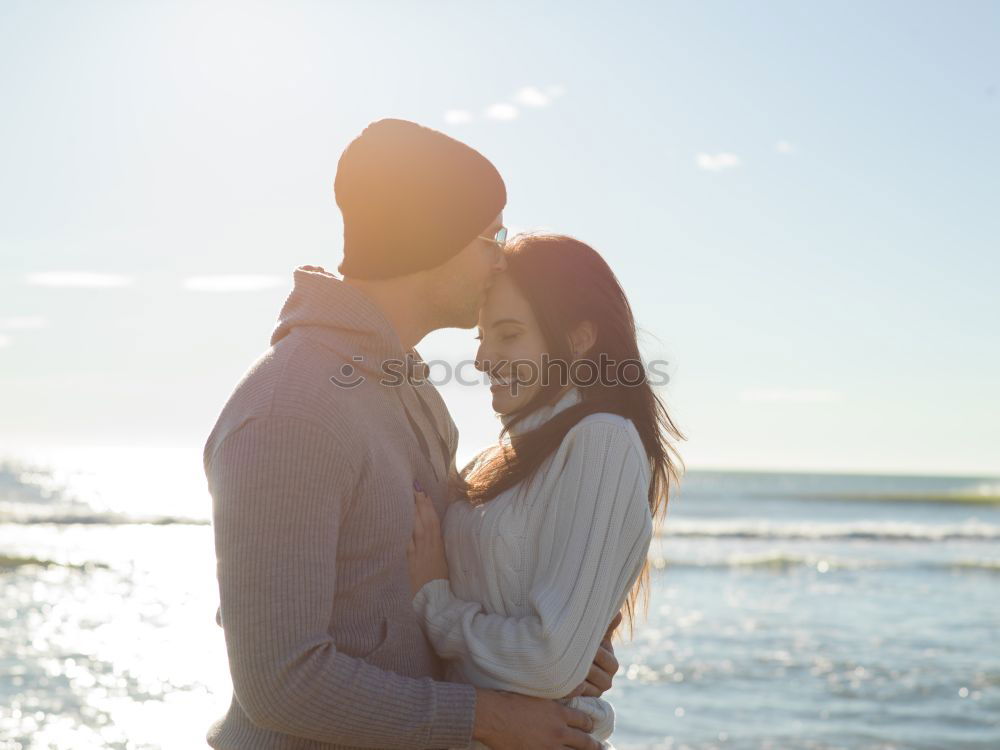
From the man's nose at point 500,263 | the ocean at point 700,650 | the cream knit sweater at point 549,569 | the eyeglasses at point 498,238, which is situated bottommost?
the ocean at point 700,650

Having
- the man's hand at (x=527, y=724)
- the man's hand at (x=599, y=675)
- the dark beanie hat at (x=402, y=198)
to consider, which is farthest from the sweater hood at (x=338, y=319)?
the man's hand at (x=599, y=675)

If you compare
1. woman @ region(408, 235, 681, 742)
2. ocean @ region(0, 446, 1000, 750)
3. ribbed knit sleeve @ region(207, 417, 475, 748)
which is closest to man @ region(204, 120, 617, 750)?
ribbed knit sleeve @ region(207, 417, 475, 748)

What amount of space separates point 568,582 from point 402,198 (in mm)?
1026

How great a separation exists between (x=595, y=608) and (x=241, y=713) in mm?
845

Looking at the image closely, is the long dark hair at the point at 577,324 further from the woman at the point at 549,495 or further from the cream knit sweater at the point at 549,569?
the cream knit sweater at the point at 549,569

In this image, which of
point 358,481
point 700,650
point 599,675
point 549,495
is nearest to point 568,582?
point 549,495

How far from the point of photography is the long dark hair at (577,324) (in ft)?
9.25

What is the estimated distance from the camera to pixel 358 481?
2.11 m

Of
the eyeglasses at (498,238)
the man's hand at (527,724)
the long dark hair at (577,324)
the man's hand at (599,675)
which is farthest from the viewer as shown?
the long dark hair at (577,324)

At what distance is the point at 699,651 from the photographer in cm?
934

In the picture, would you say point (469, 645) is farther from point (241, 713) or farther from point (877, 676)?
point (877, 676)

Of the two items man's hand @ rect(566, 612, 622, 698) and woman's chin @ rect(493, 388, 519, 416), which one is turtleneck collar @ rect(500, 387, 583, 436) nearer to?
woman's chin @ rect(493, 388, 519, 416)

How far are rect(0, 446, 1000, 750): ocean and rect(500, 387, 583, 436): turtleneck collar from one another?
1048 millimetres

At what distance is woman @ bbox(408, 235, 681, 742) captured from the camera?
237 cm
